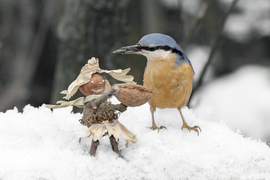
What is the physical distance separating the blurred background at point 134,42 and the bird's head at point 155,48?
1006 mm

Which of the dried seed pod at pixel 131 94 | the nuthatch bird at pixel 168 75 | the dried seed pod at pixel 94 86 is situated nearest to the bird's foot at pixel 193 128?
the nuthatch bird at pixel 168 75

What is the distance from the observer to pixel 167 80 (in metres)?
2.09

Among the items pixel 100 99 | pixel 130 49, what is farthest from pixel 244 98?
pixel 100 99

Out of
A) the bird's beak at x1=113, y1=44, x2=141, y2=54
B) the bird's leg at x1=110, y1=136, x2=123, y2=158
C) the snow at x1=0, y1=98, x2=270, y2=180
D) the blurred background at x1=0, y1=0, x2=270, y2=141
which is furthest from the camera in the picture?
the blurred background at x1=0, y1=0, x2=270, y2=141

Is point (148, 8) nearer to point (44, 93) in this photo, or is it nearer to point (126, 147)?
point (44, 93)

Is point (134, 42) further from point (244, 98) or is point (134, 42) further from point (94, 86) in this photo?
point (94, 86)

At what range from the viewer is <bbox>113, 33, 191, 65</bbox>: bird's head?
192cm

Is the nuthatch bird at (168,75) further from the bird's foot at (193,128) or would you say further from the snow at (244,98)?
the snow at (244,98)

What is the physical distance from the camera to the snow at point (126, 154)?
1.59m

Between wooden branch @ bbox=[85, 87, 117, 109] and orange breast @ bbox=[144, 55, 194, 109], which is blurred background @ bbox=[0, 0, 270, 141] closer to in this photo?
orange breast @ bbox=[144, 55, 194, 109]

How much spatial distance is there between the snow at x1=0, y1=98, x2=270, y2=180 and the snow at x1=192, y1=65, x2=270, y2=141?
2.14 meters

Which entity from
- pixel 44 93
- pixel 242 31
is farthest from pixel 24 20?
pixel 242 31

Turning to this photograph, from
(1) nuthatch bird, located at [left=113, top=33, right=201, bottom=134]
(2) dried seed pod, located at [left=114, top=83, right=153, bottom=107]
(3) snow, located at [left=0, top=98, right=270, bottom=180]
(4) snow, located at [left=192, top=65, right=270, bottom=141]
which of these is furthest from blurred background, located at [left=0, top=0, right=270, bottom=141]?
(2) dried seed pod, located at [left=114, top=83, right=153, bottom=107]

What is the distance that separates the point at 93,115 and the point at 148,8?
3.56 meters
